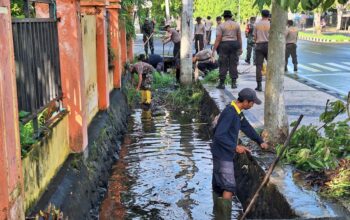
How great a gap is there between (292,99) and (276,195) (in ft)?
20.2

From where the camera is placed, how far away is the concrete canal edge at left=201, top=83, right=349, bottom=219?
4664mm

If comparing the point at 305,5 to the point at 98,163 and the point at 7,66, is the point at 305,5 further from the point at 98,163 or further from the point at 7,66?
the point at 98,163

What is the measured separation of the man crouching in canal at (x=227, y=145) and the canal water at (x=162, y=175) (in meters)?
0.64

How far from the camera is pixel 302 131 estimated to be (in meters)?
6.44

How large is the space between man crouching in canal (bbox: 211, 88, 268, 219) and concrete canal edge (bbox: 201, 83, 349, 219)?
0.38 meters

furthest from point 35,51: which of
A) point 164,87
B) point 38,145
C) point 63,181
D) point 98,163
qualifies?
point 164,87

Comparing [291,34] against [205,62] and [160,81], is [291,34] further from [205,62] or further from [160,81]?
[160,81]

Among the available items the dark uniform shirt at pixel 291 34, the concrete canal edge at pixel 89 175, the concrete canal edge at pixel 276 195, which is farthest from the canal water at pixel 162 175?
the dark uniform shirt at pixel 291 34

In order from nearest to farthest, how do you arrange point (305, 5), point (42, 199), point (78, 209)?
point (305, 5) < point (42, 199) < point (78, 209)

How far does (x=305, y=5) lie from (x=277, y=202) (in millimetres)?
2592

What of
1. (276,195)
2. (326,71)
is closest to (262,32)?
(326,71)

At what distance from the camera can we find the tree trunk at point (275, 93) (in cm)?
688

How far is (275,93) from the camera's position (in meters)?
7.00

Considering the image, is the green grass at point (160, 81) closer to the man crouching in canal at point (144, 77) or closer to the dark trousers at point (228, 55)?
the man crouching in canal at point (144, 77)
